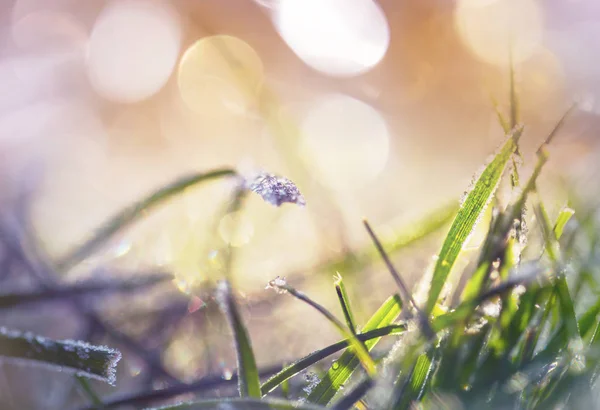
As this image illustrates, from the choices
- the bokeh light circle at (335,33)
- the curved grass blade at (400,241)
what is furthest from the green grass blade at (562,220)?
the bokeh light circle at (335,33)

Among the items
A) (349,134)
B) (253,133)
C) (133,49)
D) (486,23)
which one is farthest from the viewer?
(133,49)

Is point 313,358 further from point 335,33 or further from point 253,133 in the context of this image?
point 335,33

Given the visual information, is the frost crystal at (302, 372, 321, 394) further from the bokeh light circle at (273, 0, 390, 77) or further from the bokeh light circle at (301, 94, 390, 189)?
the bokeh light circle at (273, 0, 390, 77)

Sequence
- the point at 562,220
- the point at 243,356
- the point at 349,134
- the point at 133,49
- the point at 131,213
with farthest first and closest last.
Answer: the point at 133,49, the point at 349,134, the point at 131,213, the point at 562,220, the point at 243,356

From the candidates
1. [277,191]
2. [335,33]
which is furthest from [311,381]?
[335,33]

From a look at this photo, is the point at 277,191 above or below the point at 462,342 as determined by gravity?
above

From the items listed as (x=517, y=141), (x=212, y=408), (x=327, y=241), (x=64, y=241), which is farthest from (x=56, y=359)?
(x=64, y=241)

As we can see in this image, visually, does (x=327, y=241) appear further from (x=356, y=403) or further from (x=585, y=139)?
(x=585, y=139)
